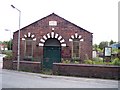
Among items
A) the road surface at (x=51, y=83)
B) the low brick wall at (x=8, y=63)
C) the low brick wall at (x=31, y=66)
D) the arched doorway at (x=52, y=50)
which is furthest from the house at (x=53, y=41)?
the road surface at (x=51, y=83)

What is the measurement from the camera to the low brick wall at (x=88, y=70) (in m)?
21.7

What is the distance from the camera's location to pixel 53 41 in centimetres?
3164

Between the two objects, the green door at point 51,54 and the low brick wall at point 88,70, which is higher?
the green door at point 51,54

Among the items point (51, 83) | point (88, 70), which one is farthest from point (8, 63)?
point (51, 83)

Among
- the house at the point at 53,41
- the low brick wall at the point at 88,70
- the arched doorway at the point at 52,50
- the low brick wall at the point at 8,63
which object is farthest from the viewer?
the arched doorway at the point at 52,50

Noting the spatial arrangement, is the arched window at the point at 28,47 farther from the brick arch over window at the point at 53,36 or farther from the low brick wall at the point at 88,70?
the low brick wall at the point at 88,70

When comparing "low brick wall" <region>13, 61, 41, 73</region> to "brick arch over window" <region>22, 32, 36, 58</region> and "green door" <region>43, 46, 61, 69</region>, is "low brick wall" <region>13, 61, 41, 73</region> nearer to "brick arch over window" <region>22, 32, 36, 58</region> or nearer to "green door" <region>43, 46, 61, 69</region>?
"green door" <region>43, 46, 61, 69</region>

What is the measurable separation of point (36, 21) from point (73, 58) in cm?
613

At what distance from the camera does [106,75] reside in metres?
21.9

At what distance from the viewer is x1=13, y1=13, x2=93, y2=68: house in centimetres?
3067

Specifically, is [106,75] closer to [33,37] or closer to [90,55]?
[90,55]

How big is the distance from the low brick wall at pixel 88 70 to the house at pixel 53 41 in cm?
619

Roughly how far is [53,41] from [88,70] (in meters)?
9.81

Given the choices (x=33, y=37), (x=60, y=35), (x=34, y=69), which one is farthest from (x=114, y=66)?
(x=33, y=37)
